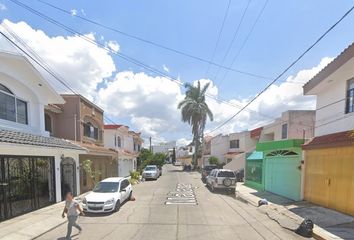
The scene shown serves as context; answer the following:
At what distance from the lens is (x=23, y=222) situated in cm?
1283

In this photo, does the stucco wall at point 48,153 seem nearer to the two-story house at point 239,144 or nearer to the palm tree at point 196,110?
the two-story house at point 239,144

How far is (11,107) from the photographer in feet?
54.4

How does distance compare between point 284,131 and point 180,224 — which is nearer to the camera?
point 180,224

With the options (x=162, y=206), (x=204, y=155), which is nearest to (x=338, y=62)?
(x=162, y=206)

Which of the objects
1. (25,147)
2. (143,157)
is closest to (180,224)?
(25,147)

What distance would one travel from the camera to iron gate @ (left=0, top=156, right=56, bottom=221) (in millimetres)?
13609

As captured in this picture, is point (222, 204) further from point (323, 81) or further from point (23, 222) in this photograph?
point (23, 222)

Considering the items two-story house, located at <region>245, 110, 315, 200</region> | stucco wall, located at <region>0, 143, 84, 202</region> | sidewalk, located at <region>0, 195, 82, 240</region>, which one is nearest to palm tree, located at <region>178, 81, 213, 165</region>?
two-story house, located at <region>245, 110, 315, 200</region>

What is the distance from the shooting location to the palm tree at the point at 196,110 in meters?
56.1

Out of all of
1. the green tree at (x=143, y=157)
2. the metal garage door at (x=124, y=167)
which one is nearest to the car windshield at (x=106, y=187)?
the metal garage door at (x=124, y=167)

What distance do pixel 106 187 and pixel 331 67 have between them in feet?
42.9

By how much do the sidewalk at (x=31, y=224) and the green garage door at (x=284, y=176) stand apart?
1304 centimetres

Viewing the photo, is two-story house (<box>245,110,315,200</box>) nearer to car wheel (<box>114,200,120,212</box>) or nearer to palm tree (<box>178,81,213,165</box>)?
car wheel (<box>114,200,120,212</box>)

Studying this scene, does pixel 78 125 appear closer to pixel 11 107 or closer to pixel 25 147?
pixel 11 107
